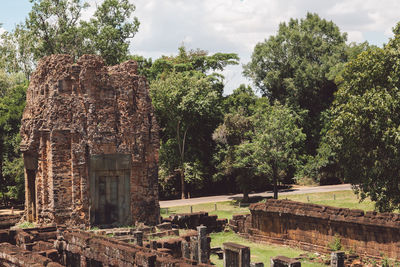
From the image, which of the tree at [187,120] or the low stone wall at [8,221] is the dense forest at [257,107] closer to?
the tree at [187,120]

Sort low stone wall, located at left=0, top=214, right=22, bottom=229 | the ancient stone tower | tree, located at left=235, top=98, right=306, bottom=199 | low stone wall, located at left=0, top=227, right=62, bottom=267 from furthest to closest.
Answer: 1. tree, located at left=235, top=98, right=306, bottom=199
2. low stone wall, located at left=0, top=214, right=22, bottom=229
3. the ancient stone tower
4. low stone wall, located at left=0, top=227, right=62, bottom=267

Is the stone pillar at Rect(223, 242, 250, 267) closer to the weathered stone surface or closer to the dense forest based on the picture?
the weathered stone surface

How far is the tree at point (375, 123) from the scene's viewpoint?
69.3 ft

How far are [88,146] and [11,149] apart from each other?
16.3 m

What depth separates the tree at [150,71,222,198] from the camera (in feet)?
128

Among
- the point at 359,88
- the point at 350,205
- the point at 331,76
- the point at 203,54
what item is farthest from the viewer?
the point at 203,54

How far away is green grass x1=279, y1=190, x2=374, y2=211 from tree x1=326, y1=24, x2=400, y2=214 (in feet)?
32.4

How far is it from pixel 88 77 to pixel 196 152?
20944 millimetres

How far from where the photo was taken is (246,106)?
137ft

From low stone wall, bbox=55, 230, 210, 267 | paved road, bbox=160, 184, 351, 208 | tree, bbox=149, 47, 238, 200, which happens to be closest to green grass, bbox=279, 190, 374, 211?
paved road, bbox=160, 184, 351, 208

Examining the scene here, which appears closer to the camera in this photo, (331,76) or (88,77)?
(88,77)

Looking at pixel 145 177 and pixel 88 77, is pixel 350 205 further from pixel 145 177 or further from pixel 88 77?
pixel 88 77

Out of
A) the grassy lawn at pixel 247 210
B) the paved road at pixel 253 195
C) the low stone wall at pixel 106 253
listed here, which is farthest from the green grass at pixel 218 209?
the low stone wall at pixel 106 253

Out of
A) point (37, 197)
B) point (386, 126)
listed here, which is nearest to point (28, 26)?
point (37, 197)
